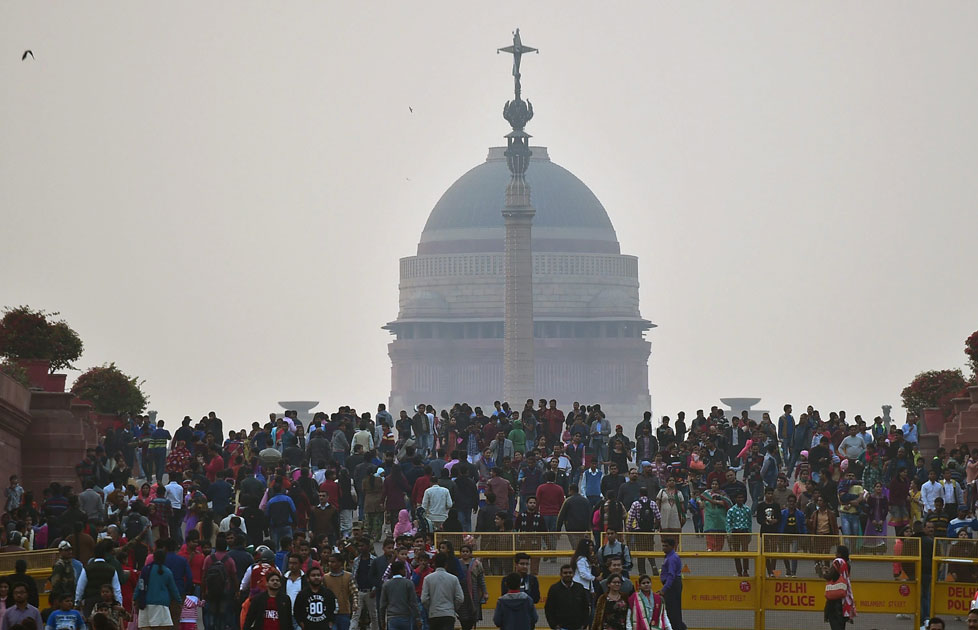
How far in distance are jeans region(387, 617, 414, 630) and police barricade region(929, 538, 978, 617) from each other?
6935 millimetres

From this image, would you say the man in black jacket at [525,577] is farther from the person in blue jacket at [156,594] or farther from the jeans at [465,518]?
the jeans at [465,518]

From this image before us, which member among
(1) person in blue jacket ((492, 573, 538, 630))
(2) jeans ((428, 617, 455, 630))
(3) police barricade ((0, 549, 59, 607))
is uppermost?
(3) police barricade ((0, 549, 59, 607))

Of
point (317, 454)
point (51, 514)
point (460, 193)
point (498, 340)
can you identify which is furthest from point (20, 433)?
point (460, 193)

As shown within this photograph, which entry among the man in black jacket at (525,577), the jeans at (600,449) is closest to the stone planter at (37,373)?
the jeans at (600,449)

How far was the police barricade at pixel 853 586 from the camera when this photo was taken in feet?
87.3

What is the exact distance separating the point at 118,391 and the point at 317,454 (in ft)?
46.8

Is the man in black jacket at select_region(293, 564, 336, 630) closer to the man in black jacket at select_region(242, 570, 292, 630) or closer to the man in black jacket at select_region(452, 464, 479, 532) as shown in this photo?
the man in black jacket at select_region(242, 570, 292, 630)

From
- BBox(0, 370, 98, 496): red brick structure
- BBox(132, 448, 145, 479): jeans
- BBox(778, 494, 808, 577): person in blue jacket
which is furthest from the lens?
BBox(132, 448, 145, 479): jeans

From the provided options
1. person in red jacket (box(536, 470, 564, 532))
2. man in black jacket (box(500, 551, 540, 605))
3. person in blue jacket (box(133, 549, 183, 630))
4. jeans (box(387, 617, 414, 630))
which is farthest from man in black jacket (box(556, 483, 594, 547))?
person in blue jacket (box(133, 549, 183, 630))

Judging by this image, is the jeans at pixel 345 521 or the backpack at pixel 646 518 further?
the jeans at pixel 345 521

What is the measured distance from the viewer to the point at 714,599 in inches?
1056

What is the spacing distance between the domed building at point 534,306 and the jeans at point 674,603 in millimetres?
92910

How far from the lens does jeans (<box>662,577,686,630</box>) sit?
25094mm

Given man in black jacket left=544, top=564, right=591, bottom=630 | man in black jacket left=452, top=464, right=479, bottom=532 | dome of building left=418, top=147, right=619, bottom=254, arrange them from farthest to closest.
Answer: dome of building left=418, top=147, right=619, bottom=254 → man in black jacket left=452, top=464, right=479, bottom=532 → man in black jacket left=544, top=564, right=591, bottom=630
